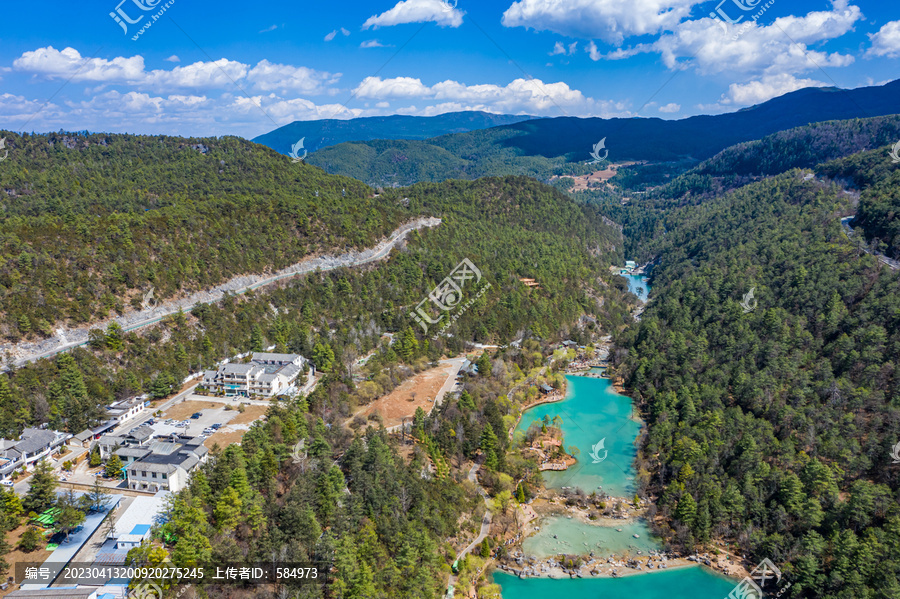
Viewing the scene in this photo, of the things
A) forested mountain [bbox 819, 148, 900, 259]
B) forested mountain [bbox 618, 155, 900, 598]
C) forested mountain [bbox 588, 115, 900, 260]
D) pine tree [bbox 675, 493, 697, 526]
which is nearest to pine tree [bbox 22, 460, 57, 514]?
forested mountain [bbox 618, 155, 900, 598]

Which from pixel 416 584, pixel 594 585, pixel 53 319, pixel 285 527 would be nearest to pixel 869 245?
pixel 594 585

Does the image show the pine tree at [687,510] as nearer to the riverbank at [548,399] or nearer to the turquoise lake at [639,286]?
the riverbank at [548,399]

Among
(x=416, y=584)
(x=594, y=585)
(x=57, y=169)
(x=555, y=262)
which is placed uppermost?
(x=57, y=169)

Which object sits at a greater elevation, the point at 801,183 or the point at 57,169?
the point at 57,169

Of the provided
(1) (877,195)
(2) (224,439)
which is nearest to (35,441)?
(2) (224,439)

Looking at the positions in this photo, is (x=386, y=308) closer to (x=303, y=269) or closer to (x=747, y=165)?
(x=303, y=269)

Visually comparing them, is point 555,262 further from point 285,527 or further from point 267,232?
point 285,527
